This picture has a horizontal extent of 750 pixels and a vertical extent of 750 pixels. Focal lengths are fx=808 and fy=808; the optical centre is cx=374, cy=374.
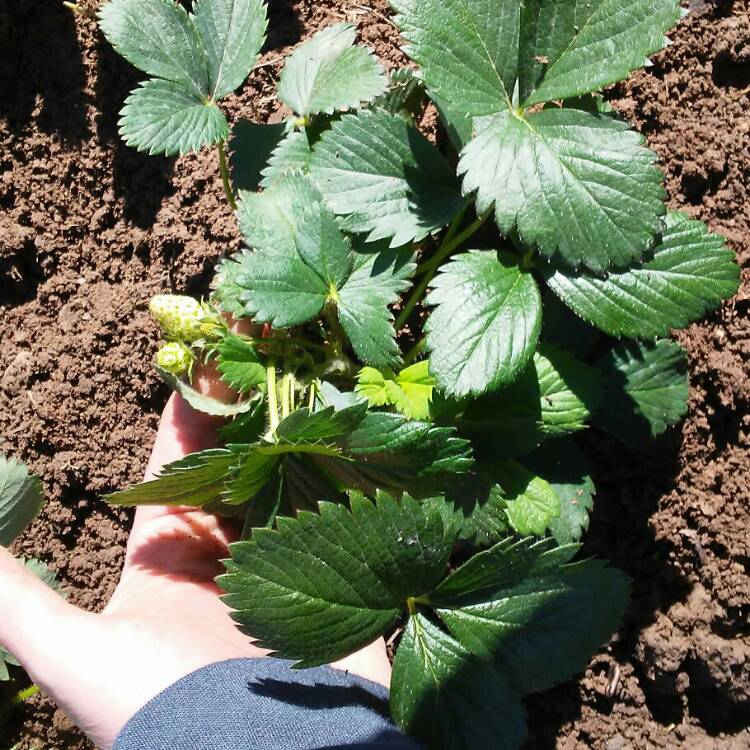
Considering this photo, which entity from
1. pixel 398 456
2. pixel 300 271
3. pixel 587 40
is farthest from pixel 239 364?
pixel 587 40

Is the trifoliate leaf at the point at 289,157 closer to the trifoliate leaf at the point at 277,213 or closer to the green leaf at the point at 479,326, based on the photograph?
the trifoliate leaf at the point at 277,213

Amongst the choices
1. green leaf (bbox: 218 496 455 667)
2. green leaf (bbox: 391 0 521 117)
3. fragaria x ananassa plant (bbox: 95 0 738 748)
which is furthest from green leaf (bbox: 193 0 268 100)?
green leaf (bbox: 218 496 455 667)

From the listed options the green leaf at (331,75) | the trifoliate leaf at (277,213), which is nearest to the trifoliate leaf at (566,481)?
the trifoliate leaf at (277,213)

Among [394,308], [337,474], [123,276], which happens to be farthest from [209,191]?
[337,474]

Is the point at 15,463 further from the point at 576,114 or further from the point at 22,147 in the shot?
the point at 576,114

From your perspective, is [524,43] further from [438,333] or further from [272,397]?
[272,397]

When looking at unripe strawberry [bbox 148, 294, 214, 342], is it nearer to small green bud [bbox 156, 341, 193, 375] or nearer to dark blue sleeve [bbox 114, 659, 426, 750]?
small green bud [bbox 156, 341, 193, 375]
